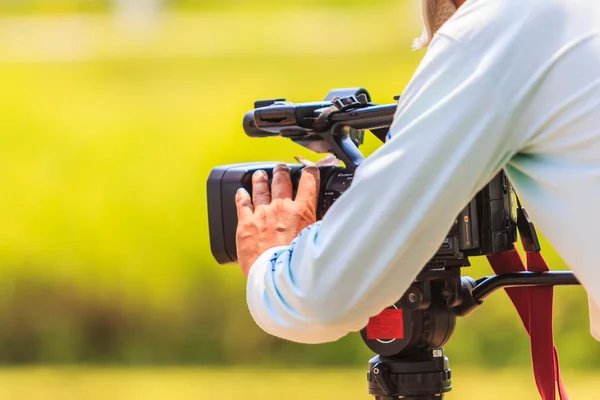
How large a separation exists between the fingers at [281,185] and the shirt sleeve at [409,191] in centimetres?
25

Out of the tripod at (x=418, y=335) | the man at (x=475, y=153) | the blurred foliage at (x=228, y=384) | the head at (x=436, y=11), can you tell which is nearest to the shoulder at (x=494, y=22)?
the man at (x=475, y=153)

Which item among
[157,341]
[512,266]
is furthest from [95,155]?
[512,266]

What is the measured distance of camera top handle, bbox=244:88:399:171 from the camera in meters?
1.14

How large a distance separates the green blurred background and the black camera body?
8.00ft

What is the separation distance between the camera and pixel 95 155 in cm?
403

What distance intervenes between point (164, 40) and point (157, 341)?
125 centimetres

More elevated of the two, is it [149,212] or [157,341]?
[149,212]

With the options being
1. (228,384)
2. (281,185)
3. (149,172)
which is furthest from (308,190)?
(149,172)

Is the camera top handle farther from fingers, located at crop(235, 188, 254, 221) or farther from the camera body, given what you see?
fingers, located at crop(235, 188, 254, 221)

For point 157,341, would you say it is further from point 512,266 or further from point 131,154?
point 512,266

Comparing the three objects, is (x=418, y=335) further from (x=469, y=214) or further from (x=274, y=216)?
(x=274, y=216)

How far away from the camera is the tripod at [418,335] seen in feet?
3.99

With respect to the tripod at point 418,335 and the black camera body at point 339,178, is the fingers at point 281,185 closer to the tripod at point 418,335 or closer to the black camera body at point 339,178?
the black camera body at point 339,178

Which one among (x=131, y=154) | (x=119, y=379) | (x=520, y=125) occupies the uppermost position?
(x=131, y=154)
